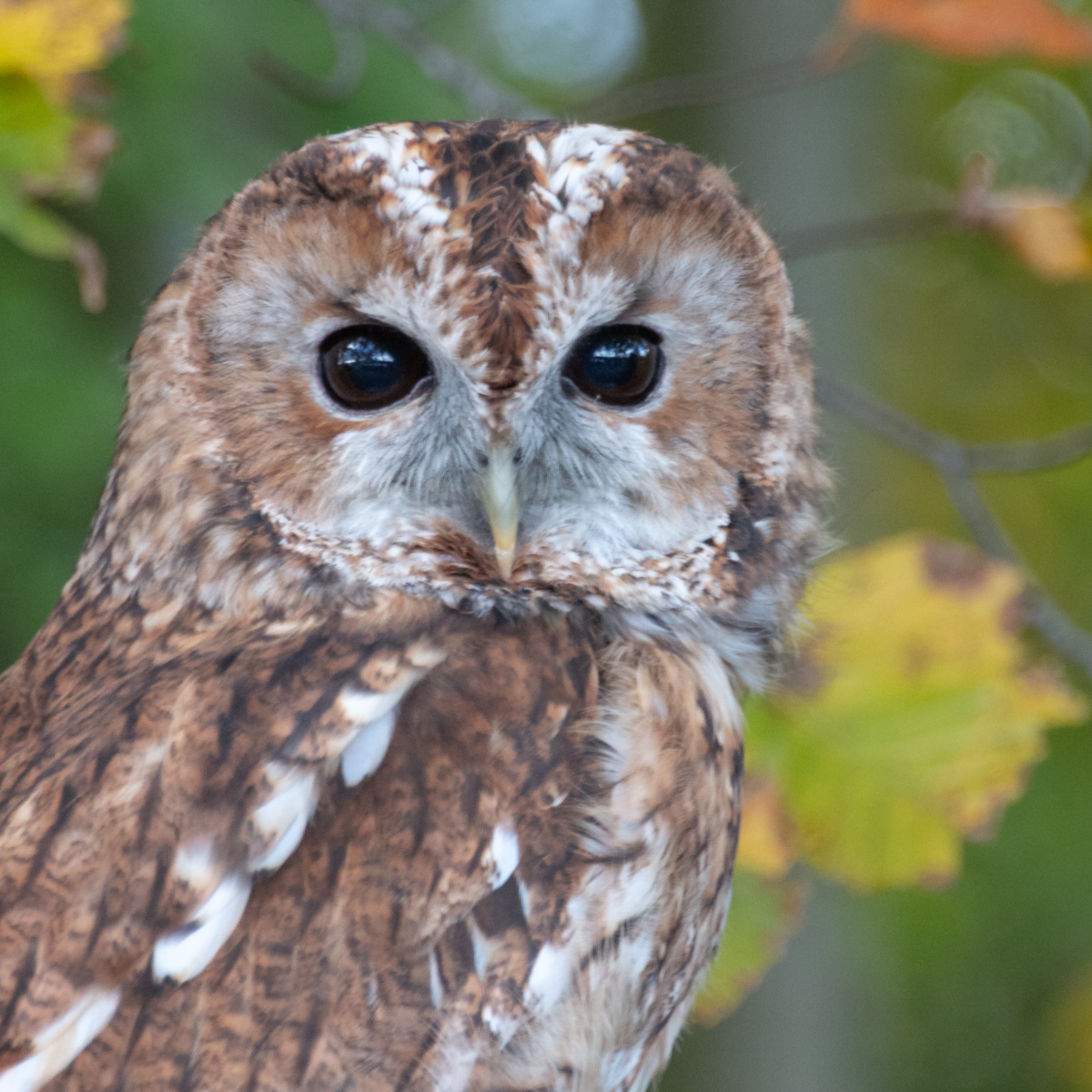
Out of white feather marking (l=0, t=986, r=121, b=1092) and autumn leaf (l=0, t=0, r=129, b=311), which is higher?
autumn leaf (l=0, t=0, r=129, b=311)

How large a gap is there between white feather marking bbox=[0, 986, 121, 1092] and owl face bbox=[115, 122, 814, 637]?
54 centimetres

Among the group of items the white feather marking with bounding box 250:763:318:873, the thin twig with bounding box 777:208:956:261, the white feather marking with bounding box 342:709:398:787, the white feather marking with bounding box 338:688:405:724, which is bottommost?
the white feather marking with bounding box 250:763:318:873

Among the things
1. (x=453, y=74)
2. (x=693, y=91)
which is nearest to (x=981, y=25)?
→ (x=693, y=91)

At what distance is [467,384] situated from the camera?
1439mm

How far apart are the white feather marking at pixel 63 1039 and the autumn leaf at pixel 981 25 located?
1.68 m

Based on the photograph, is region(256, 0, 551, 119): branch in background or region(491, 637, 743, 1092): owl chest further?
region(256, 0, 551, 119): branch in background

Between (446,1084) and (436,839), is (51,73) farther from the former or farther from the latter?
(446,1084)

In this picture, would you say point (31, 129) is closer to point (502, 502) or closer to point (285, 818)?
point (502, 502)

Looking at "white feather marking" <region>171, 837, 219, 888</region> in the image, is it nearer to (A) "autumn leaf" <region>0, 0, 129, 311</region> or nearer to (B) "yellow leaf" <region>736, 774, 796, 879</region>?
(A) "autumn leaf" <region>0, 0, 129, 311</region>

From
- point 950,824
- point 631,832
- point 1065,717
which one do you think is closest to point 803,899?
point 950,824

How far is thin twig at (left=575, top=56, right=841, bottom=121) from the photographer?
2.15 meters

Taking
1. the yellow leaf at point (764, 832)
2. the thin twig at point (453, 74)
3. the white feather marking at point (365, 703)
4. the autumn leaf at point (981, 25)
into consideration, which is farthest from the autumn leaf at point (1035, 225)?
the white feather marking at point (365, 703)

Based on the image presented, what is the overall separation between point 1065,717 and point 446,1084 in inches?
41.6

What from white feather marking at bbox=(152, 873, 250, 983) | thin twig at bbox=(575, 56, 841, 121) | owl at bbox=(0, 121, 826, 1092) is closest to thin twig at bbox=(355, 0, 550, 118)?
thin twig at bbox=(575, 56, 841, 121)
